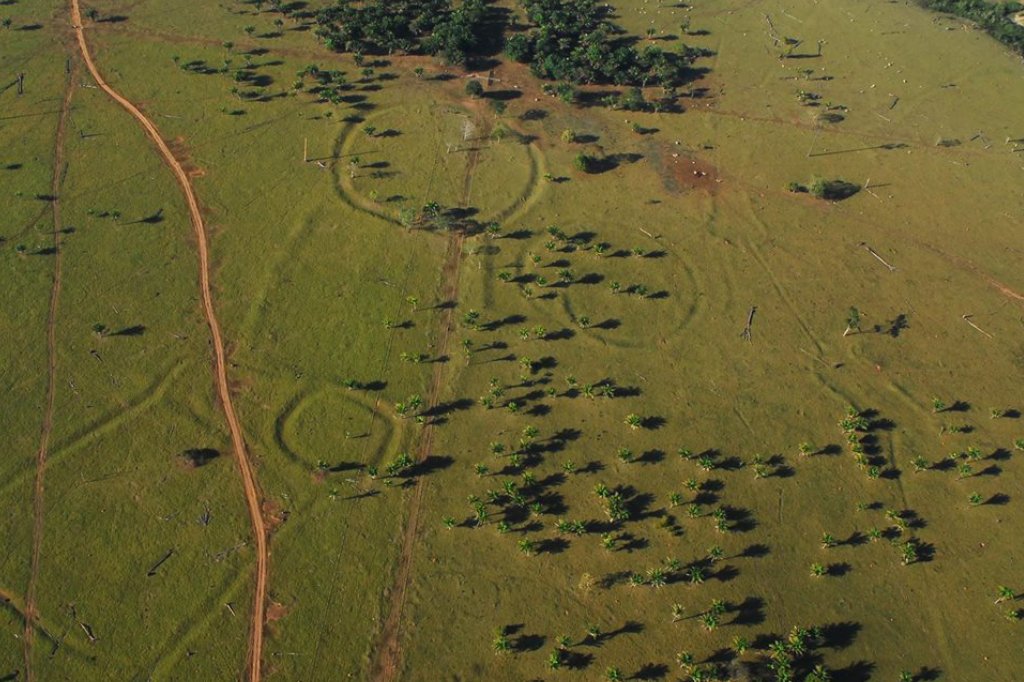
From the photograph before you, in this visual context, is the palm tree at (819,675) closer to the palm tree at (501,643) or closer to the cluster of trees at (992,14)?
the palm tree at (501,643)

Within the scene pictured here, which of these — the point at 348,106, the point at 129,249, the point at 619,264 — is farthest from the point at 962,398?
the point at 129,249

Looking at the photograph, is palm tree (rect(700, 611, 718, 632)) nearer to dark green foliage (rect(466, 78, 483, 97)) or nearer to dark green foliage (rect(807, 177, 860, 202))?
dark green foliage (rect(807, 177, 860, 202))

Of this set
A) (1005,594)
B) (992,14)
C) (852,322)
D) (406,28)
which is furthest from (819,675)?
(992,14)

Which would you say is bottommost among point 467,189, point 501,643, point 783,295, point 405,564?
point 501,643

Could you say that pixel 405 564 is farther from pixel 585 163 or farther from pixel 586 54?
pixel 586 54

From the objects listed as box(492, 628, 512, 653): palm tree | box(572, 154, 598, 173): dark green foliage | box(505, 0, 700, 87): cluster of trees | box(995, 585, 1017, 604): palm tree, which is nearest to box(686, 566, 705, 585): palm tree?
box(492, 628, 512, 653): palm tree

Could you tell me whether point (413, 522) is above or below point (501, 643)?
above

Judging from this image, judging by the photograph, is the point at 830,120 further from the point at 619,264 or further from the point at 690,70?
the point at 619,264
